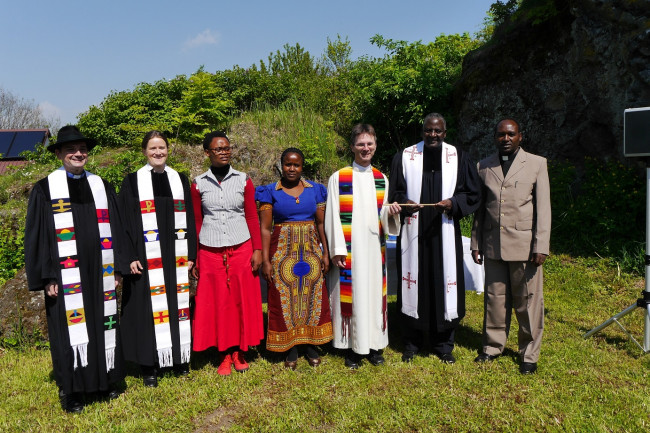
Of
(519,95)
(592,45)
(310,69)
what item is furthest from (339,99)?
(592,45)

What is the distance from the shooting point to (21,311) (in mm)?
5016

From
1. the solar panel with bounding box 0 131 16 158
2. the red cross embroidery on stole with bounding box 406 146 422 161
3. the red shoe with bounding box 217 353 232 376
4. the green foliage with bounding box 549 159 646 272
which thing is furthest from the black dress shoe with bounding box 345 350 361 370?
the solar panel with bounding box 0 131 16 158

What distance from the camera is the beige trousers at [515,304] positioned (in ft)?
13.2

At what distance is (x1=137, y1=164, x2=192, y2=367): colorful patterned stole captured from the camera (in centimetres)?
392

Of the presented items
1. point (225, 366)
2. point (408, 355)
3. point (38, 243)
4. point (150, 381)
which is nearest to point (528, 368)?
point (408, 355)

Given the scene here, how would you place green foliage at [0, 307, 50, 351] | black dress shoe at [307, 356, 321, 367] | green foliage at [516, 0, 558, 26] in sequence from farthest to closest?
green foliage at [516, 0, 558, 26] < green foliage at [0, 307, 50, 351] < black dress shoe at [307, 356, 321, 367]

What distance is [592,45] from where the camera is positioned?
291 inches

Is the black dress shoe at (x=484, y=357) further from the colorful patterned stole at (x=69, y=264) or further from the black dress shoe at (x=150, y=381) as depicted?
the colorful patterned stole at (x=69, y=264)

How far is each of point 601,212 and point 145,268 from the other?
23.0 ft

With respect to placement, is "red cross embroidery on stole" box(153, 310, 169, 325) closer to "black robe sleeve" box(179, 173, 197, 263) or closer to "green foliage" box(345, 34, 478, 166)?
"black robe sleeve" box(179, 173, 197, 263)

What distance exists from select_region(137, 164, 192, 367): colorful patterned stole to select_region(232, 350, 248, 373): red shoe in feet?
1.44

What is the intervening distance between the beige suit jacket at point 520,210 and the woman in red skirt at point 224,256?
7.24 feet

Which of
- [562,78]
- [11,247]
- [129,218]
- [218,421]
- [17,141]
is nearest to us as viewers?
[218,421]

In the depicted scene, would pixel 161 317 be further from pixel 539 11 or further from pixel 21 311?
pixel 539 11
